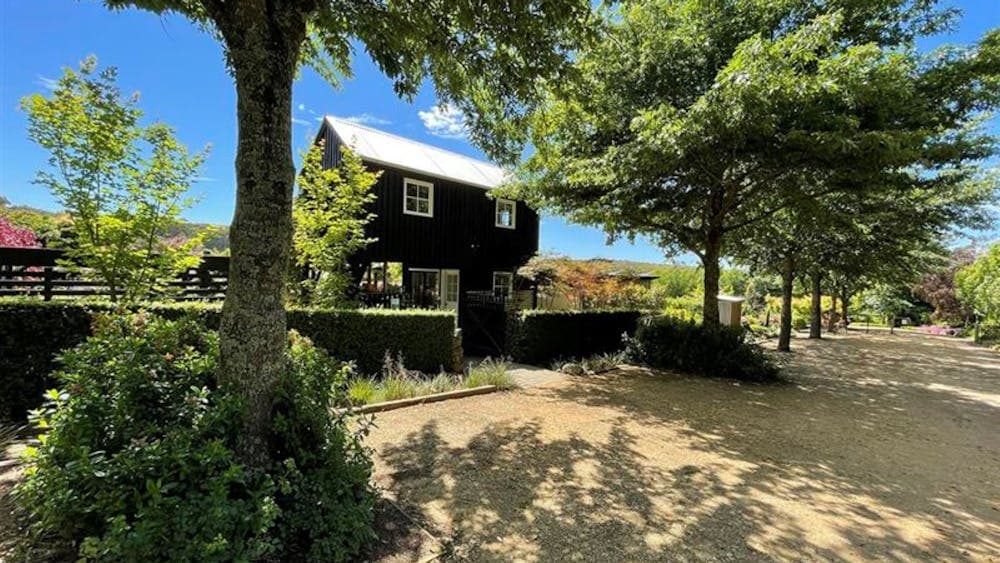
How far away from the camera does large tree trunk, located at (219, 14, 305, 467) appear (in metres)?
2.52

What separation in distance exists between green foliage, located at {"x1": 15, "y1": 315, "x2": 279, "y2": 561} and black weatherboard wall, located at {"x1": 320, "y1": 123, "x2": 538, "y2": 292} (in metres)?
8.37

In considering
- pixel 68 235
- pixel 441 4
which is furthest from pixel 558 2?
pixel 68 235

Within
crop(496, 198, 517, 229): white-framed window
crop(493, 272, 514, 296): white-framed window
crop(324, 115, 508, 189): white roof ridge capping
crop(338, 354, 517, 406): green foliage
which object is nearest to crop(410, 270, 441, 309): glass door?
crop(493, 272, 514, 296): white-framed window

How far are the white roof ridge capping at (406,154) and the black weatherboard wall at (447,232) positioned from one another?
8.6 inches

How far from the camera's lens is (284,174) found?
8.59 ft

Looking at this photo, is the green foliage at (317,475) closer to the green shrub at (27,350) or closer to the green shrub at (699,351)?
the green shrub at (27,350)

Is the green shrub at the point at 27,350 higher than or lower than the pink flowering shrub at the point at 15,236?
lower

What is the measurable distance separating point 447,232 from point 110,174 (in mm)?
8155

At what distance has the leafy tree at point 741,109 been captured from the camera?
5.44 metres

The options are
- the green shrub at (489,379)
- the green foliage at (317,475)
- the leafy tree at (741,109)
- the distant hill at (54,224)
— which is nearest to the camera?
the green foliage at (317,475)

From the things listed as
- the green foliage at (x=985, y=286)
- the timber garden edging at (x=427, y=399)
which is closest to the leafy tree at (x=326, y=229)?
the timber garden edging at (x=427, y=399)

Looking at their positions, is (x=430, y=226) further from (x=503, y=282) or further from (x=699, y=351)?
(x=699, y=351)

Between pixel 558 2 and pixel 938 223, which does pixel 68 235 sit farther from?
pixel 938 223

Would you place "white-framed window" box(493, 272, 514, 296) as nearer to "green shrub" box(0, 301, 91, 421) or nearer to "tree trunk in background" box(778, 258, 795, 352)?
"tree trunk in background" box(778, 258, 795, 352)
